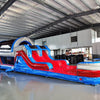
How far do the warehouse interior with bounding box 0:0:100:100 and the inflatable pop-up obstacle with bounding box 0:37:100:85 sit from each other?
20cm

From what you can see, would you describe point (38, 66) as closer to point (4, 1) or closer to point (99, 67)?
point (99, 67)

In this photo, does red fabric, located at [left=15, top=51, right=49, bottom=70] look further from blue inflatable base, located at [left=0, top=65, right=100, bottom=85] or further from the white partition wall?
the white partition wall

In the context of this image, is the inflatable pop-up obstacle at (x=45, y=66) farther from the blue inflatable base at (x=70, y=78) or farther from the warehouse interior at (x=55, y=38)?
the warehouse interior at (x=55, y=38)

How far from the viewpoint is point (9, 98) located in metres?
2.15

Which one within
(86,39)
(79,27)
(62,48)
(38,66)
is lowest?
(38,66)

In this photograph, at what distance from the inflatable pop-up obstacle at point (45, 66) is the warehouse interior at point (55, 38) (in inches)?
7.8

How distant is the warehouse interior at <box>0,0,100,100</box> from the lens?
96.6 inches

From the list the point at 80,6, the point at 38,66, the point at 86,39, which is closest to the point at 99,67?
the point at 38,66

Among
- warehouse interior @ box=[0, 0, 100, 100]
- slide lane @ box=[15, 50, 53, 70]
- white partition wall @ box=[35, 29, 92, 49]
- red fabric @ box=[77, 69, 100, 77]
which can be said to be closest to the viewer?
warehouse interior @ box=[0, 0, 100, 100]

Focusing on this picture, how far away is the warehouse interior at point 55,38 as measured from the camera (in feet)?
8.05

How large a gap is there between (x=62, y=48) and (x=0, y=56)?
5516 millimetres

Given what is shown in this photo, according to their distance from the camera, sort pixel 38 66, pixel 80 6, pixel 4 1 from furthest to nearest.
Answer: pixel 80 6 → pixel 4 1 → pixel 38 66

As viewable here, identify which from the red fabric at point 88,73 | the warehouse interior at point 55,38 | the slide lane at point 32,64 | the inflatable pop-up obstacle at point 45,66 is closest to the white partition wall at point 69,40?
the warehouse interior at point 55,38

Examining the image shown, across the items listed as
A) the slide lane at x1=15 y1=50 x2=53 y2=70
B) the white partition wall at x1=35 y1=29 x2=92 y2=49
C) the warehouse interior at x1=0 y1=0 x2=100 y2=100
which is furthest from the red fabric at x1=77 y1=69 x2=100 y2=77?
the white partition wall at x1=35 y1=29 x2=92 y2=49
